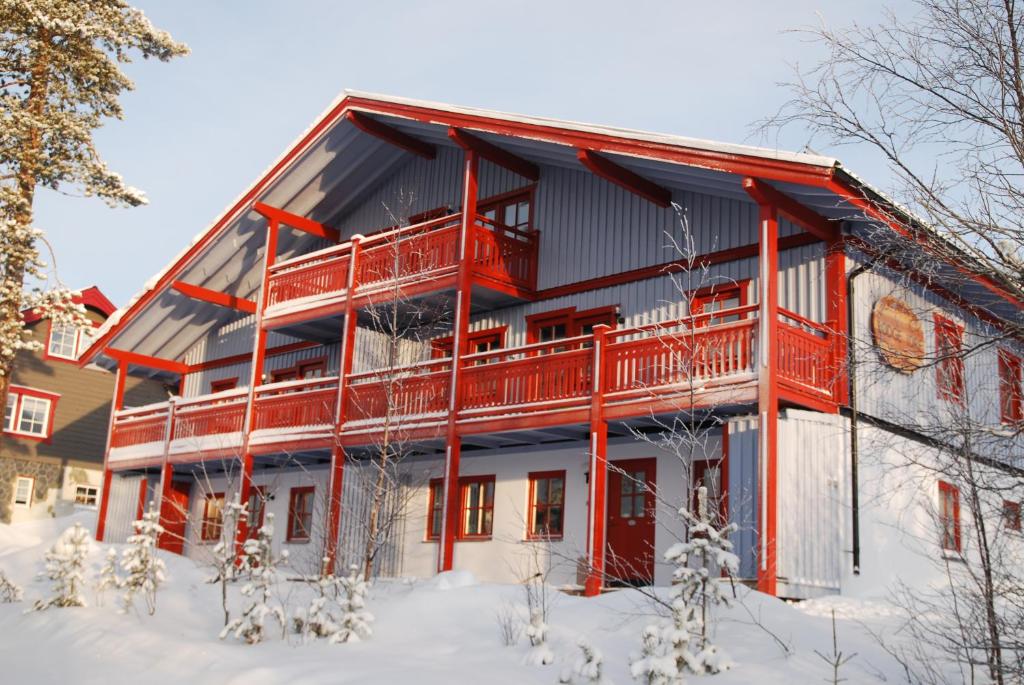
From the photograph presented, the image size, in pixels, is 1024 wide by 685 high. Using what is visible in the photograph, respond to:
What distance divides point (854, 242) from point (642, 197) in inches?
164

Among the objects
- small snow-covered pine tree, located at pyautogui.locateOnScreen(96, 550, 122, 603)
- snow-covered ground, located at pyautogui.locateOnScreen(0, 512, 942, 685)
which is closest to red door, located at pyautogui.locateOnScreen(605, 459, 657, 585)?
snow-covered ground, located at pyautogui.locateOnScreen(0, 512, 942, 685)

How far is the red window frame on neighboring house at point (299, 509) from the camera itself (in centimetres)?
2658

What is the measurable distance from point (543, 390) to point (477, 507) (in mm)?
3775

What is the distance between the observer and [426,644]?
14992 mm

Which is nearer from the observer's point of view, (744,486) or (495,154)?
(744,486)

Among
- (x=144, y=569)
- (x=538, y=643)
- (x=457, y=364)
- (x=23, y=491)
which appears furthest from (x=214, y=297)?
(x=538, y=643)

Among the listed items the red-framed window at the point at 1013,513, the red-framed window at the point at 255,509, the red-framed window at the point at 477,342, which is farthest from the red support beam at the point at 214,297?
the red-framed window at the point at 1013,513

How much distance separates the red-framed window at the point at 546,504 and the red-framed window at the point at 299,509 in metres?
7.07

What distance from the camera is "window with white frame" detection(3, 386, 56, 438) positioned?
3900cm

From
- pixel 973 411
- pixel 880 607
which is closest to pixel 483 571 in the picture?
pixel 880 607

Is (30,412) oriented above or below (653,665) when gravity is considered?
above

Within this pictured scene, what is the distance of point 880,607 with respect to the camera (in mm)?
15836

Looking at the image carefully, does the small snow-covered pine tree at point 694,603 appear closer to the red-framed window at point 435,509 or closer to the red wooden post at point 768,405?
the red wooden post at point 768,405

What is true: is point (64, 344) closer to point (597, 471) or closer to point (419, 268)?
point (419, 268)
